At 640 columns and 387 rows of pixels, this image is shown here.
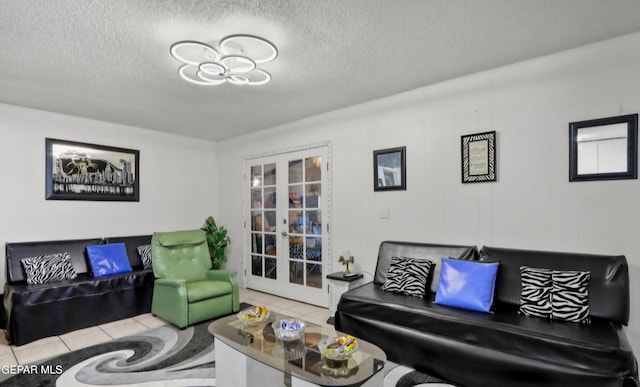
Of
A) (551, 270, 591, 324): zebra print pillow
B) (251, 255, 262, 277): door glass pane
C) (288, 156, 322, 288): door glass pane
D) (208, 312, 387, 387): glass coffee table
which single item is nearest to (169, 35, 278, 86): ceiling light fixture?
(288, 156, 322, 288): door glass pane

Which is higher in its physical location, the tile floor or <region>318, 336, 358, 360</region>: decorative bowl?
<region>318, 336, 358, 360</region>: decorative bowl

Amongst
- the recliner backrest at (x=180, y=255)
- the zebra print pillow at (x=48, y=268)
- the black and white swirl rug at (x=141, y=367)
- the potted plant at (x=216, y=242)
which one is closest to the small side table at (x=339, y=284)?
the black and white swirl rug at (x=141, y=367)

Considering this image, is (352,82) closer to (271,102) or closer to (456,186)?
(271,102)

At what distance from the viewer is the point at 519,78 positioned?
9.16ft

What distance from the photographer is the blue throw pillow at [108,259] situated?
3.84m

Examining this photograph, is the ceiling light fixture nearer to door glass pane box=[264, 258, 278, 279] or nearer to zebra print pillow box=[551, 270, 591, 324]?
zebra print pillow box=[551, 270, 591, 324]

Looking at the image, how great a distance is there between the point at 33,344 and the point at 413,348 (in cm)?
349

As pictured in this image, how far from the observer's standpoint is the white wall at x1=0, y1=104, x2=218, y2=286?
12.1 ft

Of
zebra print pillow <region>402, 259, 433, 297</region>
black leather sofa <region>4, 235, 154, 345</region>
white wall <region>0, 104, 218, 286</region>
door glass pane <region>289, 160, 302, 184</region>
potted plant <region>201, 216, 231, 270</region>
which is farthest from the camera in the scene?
potted plant <region>201, 216, 231, 270</region>

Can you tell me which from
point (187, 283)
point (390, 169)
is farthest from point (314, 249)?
point (187, 283)

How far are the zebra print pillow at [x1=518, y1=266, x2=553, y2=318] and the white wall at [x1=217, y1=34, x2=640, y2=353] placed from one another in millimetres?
390

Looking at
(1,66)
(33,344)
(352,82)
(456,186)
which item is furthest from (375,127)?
(33,344)

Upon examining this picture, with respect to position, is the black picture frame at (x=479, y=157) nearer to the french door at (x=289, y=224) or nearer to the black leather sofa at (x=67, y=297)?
the french door at (x=289, y=224)

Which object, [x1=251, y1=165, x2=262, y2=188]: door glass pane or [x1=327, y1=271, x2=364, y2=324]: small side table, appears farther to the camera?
[x1=251, y1=165, x2=262, y2=188]: door glass pane
